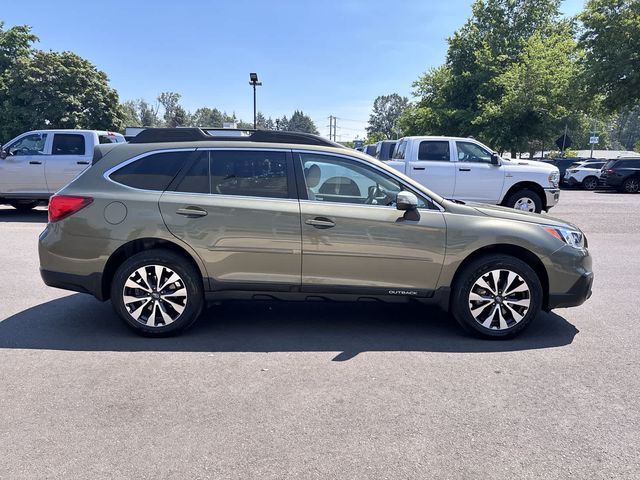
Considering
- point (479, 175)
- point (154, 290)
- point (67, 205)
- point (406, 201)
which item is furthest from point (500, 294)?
point (479, 175)

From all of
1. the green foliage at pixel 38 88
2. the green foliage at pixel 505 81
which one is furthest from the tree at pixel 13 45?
the green foliage at pixel 505 81

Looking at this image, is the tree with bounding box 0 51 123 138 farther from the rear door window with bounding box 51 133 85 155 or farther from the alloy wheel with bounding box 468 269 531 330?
the alloy wheel with bounding box 468 269 531 330

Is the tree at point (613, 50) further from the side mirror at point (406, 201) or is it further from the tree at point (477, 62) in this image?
the side mirror at point (406, 201)

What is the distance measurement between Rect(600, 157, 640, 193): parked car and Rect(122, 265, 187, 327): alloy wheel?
23.5m

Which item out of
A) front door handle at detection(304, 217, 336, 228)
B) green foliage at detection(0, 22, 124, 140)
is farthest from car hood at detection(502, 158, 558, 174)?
green foliage at detection(0, 22, 124, 140)

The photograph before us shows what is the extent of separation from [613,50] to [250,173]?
2575 cm

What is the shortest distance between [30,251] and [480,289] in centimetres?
725

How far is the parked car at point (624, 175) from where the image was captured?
22.0 metres

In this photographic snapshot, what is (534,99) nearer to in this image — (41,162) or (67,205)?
(41,162)

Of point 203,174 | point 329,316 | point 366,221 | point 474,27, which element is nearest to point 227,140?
point 203,174

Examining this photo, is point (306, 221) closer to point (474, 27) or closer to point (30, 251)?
point (30, 251)

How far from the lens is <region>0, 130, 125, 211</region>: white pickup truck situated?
1179 cm

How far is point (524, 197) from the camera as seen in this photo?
11.9 m

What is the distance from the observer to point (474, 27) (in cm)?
3944
